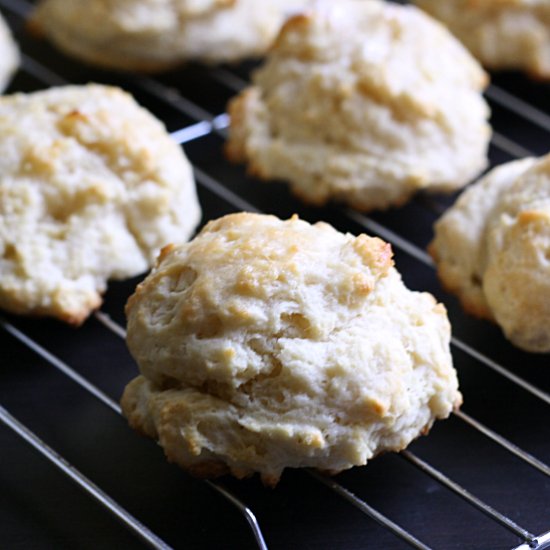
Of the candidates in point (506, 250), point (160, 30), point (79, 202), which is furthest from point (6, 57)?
point (506, 250)

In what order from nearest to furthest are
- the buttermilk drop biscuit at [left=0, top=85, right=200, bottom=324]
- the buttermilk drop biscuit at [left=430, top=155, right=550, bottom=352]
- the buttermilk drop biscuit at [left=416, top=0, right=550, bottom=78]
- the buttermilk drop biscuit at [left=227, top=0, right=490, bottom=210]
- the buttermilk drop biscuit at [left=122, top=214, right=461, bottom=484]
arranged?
the buttermilk drop biscuit at [left=122, top=214, right=461, bottom=484] → the buttermilk drop biscuit at [left=430, top=155, right=550, bottom=352] → the buttermilk drop biscuit at [left=0, top=85, right=200, bottom=324] → the buttermilk drop biscuit at [left=227, top=0, right=490, bottom=210] → the buttermilk drop biscuit at [left=416, top=0, right=550, bottom=78]

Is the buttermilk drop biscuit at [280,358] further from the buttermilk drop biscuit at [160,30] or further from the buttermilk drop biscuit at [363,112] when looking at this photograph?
the buttermilk drop biscuit at [160,30]

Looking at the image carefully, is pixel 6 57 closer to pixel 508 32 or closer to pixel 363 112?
pixel 363 112

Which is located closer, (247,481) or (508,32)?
(247,481)

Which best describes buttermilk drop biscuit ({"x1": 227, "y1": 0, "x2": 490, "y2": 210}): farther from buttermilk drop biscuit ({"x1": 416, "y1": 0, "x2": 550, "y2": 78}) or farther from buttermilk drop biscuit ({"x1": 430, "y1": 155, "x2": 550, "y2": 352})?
buttermilk drop biscuit ({"x1": 416, "y1": 0, "x2": 550, "y2": 78})

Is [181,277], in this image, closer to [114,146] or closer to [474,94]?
[114,146]

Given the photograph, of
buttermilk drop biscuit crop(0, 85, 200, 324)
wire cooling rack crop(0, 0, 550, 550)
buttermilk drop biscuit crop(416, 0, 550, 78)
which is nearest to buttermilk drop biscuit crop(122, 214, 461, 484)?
wire cooling rack crop(0, 0, 550, 550)
